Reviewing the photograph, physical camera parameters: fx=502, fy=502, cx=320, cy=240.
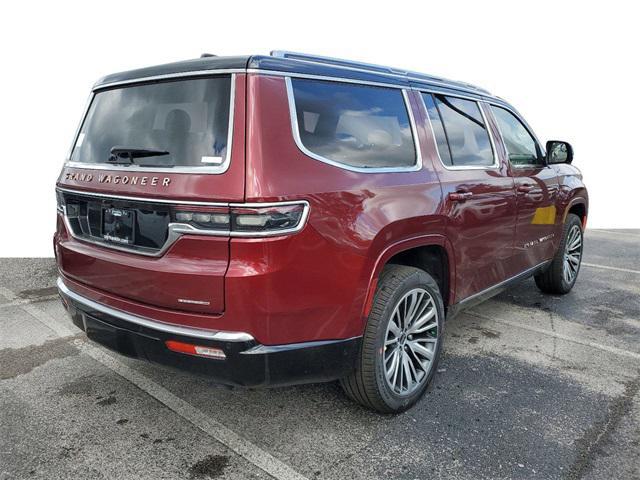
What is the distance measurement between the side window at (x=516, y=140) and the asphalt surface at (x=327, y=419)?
1.51m

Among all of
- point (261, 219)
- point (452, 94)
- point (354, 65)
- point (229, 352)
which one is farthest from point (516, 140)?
point (229, 352)

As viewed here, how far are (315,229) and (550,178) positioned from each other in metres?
3.22

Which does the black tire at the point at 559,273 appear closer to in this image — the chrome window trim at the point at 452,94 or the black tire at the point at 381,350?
the chrome window trim at the point at 452,94

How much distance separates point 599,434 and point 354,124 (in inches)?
85.2

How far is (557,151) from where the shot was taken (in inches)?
185

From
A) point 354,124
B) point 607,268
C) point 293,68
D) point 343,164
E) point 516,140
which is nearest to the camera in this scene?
point 293,68

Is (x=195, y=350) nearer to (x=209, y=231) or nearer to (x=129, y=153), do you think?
(x=209, y=231)

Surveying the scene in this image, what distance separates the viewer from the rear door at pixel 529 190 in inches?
162

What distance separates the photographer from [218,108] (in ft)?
7.52

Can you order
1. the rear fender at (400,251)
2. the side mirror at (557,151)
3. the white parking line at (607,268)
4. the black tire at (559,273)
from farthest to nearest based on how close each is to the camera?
the white parking line at (607,268)
the black tire at (559,273)
the side mirror at (557,151)
the rear fender at (400,251)

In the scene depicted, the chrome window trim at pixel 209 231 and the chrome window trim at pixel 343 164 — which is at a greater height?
the chrome window trim at pixel 343 164

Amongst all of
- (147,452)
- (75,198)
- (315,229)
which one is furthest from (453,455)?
(75,198)

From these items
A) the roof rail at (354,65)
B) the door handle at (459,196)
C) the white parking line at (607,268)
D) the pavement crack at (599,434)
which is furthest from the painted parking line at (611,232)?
the roof rail at (354,65)

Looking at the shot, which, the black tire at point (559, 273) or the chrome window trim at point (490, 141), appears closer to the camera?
the chrome window trim at point (490, 141)
